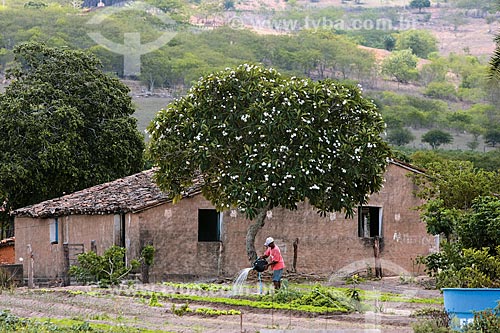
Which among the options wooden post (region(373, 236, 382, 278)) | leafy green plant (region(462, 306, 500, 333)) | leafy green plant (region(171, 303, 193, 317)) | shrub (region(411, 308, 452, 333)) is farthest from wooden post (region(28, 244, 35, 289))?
leafy green plant (region(462, 306, 500, 333))

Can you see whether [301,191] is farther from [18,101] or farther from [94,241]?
[18,101]

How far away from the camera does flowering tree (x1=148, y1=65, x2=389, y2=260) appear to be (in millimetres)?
30031

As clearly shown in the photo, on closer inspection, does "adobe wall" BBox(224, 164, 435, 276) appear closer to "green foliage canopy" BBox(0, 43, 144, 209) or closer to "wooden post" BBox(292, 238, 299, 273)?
"wooden post" BBox(292, 238, 299, 273)

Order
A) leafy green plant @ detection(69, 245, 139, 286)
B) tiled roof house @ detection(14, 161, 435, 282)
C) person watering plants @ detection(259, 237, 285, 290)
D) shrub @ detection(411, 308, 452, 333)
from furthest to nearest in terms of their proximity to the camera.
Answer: tiled roof house @ detection(14, 161, 435, 282) → leafy green plant @ detection(69, 245, 139, 286) → person watering plants @ detection(259, 237, 285, 290) → shrub @ detection(411, 308, 452, 333)

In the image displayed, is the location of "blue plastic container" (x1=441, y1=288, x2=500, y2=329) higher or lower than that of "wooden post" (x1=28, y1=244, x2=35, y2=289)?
higher

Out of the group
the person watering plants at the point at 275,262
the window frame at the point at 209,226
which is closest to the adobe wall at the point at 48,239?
the window frame at the point at 209,226

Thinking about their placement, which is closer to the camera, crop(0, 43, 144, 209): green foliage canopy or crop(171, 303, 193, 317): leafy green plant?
crop(171, 303, 193, 317): leafy green plant

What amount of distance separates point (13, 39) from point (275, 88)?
147902mm

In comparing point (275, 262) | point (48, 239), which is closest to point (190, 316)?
point (275, 262)

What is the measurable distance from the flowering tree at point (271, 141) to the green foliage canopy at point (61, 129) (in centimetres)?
1357

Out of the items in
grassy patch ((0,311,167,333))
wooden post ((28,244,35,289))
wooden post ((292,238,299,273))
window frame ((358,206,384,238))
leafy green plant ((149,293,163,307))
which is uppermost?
grassy patch ((0,311,167,333))

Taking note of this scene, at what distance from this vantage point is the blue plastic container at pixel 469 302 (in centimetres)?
1662

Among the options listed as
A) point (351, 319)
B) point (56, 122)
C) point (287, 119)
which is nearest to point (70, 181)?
point (56, 122)

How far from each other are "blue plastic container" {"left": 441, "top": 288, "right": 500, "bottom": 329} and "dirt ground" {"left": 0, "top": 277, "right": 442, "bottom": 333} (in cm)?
185
